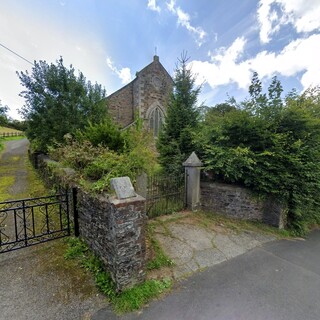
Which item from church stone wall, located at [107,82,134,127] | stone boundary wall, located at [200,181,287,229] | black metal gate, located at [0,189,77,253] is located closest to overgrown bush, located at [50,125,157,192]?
black metal gate, located at [0,189,77,253]

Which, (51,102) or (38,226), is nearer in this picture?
(38,226)

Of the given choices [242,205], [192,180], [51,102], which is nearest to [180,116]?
[192,180]

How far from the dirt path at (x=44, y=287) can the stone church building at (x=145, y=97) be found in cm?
1283

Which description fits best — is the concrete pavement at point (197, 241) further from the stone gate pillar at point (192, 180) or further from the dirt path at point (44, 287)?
the dirt path at point (44, 287)

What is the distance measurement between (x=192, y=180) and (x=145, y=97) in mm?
11866

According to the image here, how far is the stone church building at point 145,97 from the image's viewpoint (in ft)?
51.2

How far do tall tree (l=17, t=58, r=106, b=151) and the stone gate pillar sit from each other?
16.9 ft

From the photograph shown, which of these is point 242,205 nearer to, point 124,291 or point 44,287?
point 124,291

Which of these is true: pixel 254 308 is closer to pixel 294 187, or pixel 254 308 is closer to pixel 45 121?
pixel 294 187

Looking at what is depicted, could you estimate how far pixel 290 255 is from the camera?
159 inches

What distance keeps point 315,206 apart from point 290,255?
2.86m

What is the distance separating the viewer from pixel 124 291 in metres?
2.65

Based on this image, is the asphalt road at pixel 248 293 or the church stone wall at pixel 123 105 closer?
the asphalt road at pixel 248 293

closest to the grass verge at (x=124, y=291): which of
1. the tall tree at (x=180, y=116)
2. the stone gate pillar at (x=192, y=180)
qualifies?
the stone gate pillar at (x=192, y=180)
